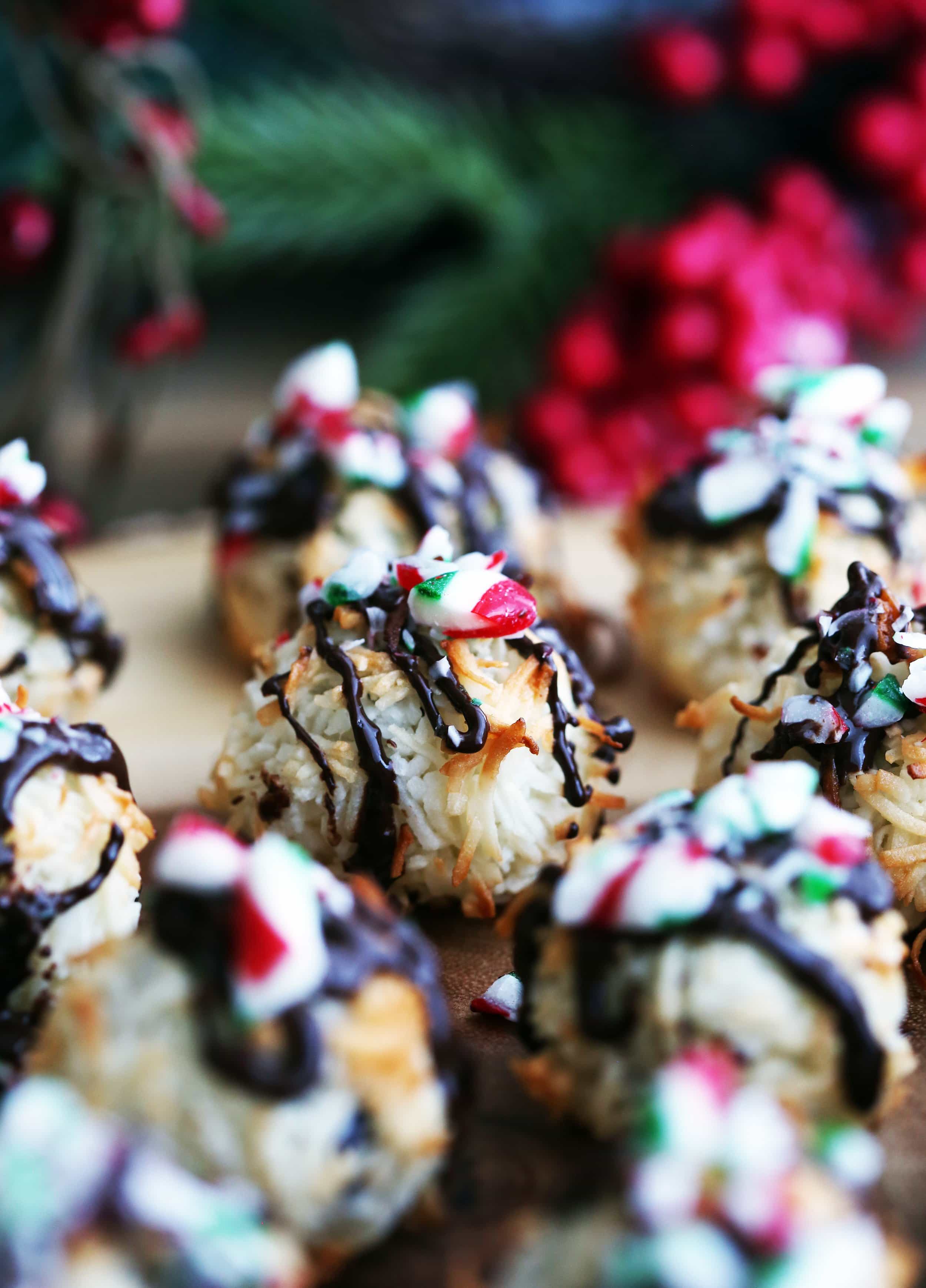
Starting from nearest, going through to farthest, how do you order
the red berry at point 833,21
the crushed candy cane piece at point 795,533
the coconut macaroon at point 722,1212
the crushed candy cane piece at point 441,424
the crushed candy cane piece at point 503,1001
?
the coconut macaroon at point 722,1212
the crushed candy cane piece at point 503,1001
the crushed candy cane piece at point 795,533
the crushed candy cane piece at point 441,424
the red berry at point 833,21

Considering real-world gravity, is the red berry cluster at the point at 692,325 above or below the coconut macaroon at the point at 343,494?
below

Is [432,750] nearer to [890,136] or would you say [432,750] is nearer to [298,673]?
[298,673]

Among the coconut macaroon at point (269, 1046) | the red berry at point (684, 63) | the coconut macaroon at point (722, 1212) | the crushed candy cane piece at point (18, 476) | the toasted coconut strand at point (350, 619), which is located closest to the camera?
the coconut macaroon at point (722, 1212)

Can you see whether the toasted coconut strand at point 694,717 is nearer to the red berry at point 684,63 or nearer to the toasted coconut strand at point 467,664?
the toasted coconut strand at point 467,664

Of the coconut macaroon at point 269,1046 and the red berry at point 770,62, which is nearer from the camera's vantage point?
the coconut macaroon at point 269,1046

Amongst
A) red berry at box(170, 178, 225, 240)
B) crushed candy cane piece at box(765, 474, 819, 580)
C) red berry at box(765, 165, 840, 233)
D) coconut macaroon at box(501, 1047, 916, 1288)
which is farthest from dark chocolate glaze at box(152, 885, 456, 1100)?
red berry at box(765, 165, 840, 233)

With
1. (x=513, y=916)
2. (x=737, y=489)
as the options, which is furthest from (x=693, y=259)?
(x=513, y=916)

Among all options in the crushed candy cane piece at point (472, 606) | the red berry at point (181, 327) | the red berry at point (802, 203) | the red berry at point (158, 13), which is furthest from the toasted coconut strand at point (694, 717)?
the red berry at point (802, 203)

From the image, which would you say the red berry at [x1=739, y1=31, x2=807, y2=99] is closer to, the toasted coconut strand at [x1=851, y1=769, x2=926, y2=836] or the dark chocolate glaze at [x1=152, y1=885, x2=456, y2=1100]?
the toasted coconut strand at [x1=851, y1=769, x2=926, y2=836]
